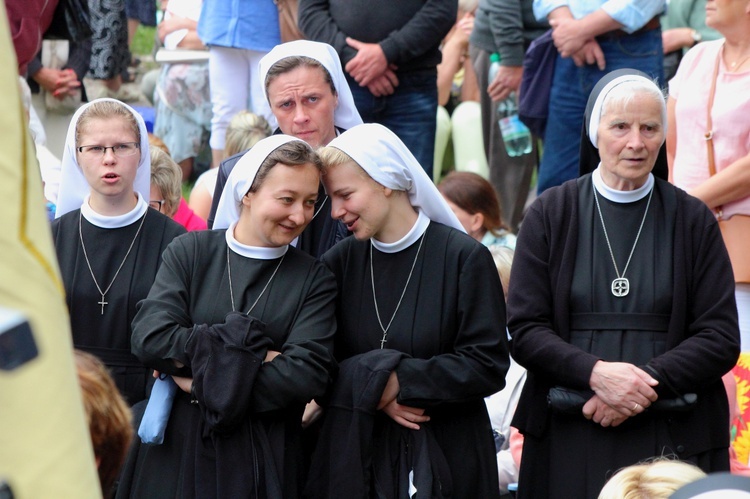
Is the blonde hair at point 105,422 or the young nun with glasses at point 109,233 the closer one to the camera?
the blonde hair at point 105,422

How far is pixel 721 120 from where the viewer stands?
208 inches

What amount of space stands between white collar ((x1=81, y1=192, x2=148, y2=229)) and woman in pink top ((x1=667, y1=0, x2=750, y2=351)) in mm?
2554

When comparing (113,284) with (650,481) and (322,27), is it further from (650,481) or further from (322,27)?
(322,27)

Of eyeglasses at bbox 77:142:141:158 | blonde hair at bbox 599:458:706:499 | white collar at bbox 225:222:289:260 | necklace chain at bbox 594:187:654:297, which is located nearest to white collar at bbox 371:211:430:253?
white collar at bbox 225:222:289:260

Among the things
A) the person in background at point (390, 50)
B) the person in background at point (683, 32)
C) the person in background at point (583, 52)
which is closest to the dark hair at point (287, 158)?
the person in background at point (390, 50)

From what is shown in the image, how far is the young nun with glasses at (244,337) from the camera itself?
373 cm

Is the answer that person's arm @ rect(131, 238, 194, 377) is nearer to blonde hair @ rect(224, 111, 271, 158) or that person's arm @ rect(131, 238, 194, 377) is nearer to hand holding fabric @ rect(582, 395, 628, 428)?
hand holding fabric @ rect(582, 395, 628, 428)

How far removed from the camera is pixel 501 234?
6.64 m

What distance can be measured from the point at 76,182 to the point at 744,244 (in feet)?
9.93

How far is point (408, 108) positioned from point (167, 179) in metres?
1.65

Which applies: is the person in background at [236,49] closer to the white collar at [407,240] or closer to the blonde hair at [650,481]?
the white collar at [407,240]

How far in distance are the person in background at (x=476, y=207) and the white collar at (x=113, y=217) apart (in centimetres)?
237

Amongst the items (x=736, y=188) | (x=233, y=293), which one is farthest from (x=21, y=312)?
(x=736, y=188)

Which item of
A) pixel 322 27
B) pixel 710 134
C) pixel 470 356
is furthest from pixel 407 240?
pixel 322 27
